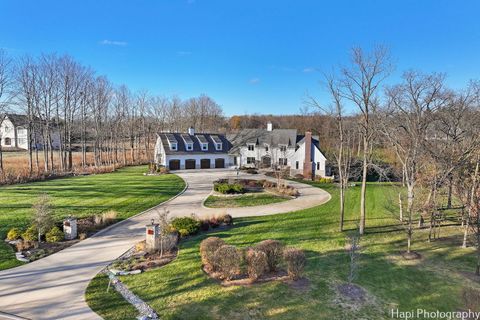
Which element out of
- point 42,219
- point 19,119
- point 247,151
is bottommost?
point 42,219

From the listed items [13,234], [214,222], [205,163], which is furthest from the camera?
[205,163]

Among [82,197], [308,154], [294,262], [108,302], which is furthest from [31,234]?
[308,154]

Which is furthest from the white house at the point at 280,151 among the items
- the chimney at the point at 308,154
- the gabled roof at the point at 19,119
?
the gabled roof at the point at 19,119

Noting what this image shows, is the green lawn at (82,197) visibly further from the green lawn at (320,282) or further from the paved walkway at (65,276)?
the green lawn at (320,282)

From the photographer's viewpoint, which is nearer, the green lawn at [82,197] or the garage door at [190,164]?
the green lawn at [82,197]

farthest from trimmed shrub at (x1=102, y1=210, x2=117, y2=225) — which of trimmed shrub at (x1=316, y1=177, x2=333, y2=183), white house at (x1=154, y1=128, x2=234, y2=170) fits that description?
trimmed shrub at (x1=316, y1=177, x2=333, y2=183)

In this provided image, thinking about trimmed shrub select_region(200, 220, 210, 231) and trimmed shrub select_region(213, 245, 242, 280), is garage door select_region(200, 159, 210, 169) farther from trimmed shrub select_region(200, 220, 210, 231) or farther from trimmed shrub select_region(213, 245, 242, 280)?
trimmed shrub select_region(213, 245, 242, 280)

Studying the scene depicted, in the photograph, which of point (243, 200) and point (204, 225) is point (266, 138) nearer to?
point (243, 200)
